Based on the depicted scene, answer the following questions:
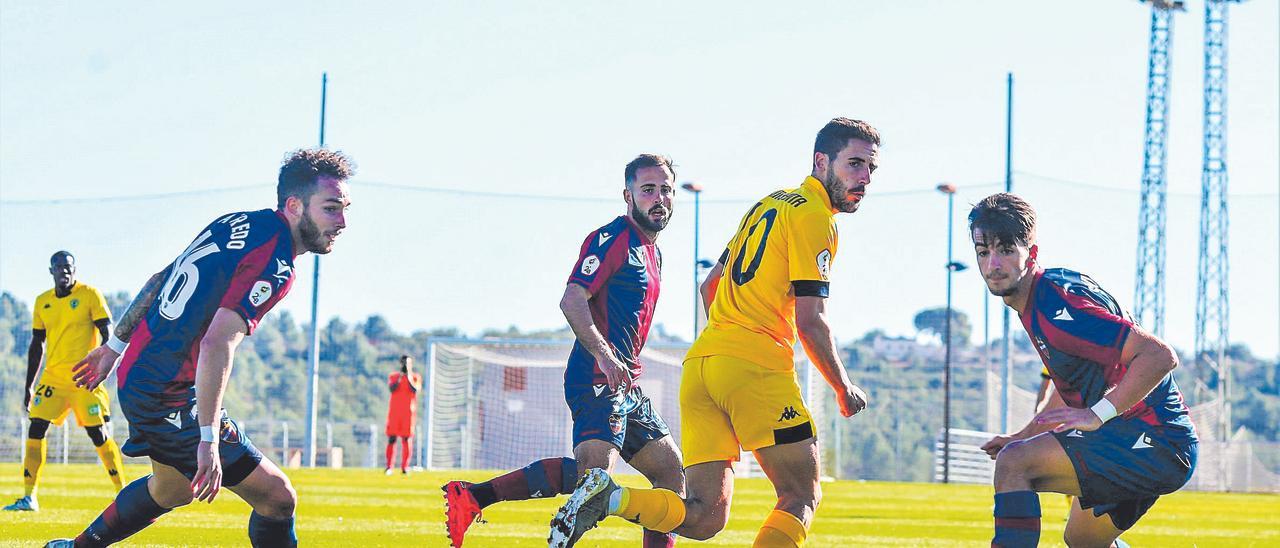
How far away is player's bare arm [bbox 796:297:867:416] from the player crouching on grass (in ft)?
2.19

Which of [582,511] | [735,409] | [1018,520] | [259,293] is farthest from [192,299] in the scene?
[1018,520]

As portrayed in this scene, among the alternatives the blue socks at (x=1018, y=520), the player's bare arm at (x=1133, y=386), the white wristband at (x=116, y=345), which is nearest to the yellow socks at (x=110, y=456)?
the white wristband at (x=116, y=345)

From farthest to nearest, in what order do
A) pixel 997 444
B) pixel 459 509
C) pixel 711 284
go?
pixel 711 284
pixel 459 509
pixel 997 444

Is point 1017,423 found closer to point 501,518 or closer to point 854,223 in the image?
point 854,223

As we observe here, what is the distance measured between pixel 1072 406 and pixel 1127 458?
308mm

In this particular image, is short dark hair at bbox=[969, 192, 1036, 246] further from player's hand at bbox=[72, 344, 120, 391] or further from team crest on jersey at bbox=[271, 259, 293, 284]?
player's hand at bbox=[72, 344, 120, 391]

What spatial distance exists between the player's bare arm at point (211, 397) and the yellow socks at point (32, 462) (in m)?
7.39

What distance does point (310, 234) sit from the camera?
19.0ft

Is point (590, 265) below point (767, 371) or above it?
above

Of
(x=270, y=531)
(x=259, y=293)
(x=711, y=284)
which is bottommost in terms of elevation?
(x=270, y=531)

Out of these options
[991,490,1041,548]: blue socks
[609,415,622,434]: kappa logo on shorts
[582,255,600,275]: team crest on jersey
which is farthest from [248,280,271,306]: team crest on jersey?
[991,490,1041,548]: blue socks

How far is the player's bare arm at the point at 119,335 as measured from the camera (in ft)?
19.1

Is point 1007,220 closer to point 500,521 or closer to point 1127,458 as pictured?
point 1127,458

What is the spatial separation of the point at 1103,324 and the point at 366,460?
32640 mm
